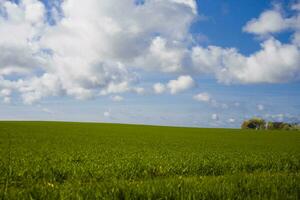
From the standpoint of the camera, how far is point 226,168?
15.8 metres

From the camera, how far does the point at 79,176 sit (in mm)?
11492

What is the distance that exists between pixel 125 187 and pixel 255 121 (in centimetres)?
15278

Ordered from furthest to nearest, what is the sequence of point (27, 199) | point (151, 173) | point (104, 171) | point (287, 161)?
point (287, 161), point (151, 173), point (104, 171), point (27, 199)

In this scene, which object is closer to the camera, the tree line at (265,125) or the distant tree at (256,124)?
the tree line at (265,125)

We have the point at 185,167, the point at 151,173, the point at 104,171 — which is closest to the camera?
the point at 104,171

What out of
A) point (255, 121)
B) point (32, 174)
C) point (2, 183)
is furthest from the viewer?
point (255, 121)

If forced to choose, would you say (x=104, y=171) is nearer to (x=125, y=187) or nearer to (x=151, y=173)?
(x=151, y=173)

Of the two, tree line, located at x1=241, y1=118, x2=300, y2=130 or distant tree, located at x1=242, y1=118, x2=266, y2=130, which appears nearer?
tree line, located at x1=241, y1=118, x2=300, y2=130

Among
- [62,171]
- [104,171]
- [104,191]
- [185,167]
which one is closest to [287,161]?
[185,167]

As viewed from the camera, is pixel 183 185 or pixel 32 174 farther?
pixel 32 174

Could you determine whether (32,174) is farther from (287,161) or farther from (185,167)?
(287,161)

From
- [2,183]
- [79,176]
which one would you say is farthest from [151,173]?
[2,183]

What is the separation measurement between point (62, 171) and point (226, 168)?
26.9 feet

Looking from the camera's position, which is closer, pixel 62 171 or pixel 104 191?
pixel 104 191
